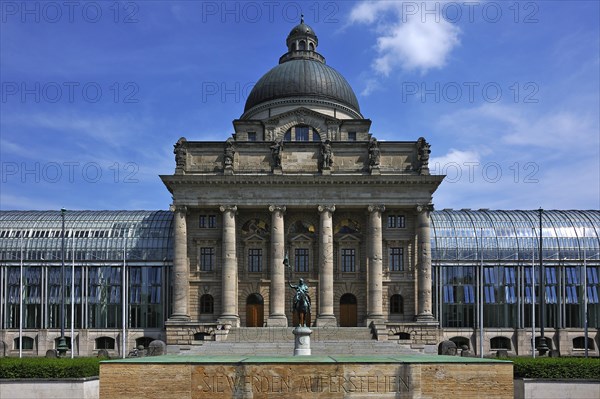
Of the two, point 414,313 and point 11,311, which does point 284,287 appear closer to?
point 414,313

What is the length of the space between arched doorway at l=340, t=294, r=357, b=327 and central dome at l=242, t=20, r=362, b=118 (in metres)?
22.1

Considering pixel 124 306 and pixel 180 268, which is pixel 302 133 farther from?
pixel 124 306

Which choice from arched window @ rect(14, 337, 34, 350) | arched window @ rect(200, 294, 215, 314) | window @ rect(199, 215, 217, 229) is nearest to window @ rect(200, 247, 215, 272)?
window @ rect(199, 215, 217, 229)

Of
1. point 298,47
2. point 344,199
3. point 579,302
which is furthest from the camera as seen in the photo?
point 298,47

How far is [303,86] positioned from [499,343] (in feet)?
114

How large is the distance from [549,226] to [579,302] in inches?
342

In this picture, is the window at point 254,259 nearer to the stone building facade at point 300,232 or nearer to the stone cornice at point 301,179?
the stone building facade at point 300,232

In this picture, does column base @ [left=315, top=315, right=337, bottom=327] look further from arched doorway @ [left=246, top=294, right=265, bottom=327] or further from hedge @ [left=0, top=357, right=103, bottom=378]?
hedge @ [left=0, top=357, right=103, bottom=378]

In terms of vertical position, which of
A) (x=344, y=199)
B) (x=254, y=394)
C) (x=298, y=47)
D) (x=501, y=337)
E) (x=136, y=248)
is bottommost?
(x=501, y=337)

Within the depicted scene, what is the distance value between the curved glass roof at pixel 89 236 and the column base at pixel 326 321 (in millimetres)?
17942

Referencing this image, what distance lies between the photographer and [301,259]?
60.1 metres

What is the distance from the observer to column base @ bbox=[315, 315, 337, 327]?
185ft

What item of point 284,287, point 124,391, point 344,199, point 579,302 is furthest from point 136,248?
point 579,302

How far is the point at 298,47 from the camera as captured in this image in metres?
75.2
